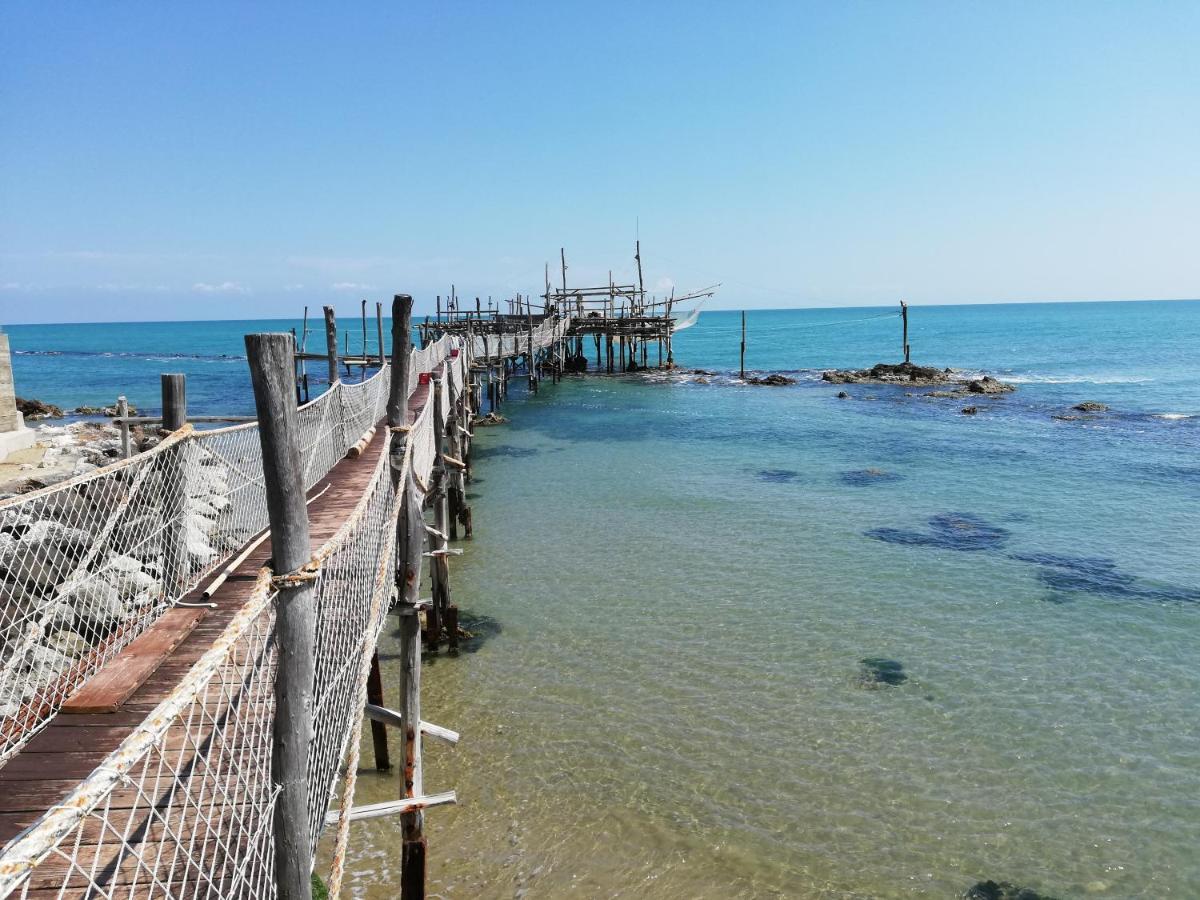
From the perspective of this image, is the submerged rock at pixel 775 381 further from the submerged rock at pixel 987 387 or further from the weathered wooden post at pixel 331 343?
the weathered wooden post at pixel 331 343

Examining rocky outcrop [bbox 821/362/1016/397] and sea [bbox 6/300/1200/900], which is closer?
sea [bbox 6/300/1200/900]

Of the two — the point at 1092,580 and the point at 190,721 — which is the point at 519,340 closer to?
the point at 1092,580

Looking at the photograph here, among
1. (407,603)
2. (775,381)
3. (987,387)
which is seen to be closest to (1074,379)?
(987,387)

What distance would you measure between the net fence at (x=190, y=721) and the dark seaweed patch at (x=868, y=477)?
42.5ft

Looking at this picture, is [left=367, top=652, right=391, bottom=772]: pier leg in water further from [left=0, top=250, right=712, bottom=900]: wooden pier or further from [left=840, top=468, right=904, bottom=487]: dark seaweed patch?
[left=840, top=468, right=904, bottom=487]: dark seaweed patch

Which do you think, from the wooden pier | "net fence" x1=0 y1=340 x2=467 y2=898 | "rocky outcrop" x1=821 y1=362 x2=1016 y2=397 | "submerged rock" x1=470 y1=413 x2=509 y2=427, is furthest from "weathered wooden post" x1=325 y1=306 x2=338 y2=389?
"rocky outcrop" x1=821 y1=362 x2=1016 y2=397

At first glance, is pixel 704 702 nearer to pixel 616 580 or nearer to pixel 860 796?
pixel 860 796

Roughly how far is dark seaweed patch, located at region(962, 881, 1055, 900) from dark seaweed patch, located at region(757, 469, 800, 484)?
544 inches

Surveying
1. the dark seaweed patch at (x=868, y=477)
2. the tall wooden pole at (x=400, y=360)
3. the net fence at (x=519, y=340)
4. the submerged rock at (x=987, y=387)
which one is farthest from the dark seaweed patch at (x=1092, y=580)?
the submerged rock at (x=987, y=387)

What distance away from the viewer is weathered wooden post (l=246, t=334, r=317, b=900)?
9.43 feet

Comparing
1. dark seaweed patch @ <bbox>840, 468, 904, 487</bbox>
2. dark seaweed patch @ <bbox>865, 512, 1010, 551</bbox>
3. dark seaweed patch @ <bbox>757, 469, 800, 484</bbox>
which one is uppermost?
dark seaweed patch @ <bbox>757, 469, 800, 484</bbox>

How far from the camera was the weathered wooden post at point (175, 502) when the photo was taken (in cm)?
685

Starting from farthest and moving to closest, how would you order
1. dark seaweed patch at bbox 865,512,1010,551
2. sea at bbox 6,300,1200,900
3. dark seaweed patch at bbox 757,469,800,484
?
dark seaweed patch at bbox 757,469,800,484, dark seaweed patch at bbox 865,512,1010,551, sea at bbox 6,300,1200,900

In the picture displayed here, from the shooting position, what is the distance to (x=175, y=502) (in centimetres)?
704
